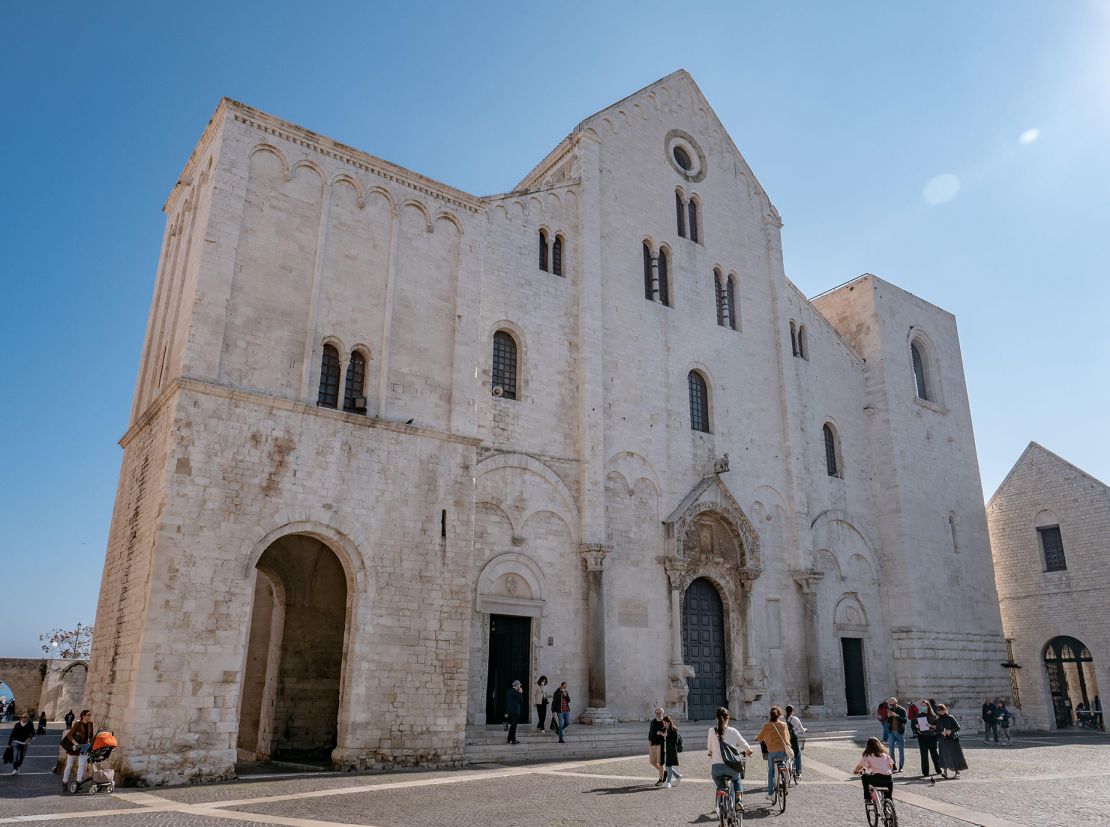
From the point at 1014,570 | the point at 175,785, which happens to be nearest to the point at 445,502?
the point at 175,785

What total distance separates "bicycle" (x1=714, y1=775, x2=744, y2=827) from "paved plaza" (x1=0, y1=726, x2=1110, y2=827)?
0.87m

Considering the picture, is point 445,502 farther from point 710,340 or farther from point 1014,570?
point 1014,570

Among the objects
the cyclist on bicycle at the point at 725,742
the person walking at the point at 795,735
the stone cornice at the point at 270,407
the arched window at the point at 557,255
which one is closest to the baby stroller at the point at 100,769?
the stone cornice at the point at 270,407

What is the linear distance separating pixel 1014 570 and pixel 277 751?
1066 inches

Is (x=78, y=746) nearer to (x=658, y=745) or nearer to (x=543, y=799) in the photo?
(x=543, y=799)

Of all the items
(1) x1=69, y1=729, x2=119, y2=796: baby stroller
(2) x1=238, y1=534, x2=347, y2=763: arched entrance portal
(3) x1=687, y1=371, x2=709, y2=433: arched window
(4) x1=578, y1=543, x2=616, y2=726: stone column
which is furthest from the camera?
(3) x1=687, y1=371, x2=709, y2=433: arched window

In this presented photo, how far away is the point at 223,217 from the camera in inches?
589

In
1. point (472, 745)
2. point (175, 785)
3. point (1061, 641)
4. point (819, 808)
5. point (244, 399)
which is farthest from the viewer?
A: point (1061, 641)

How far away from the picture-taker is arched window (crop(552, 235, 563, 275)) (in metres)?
21.6

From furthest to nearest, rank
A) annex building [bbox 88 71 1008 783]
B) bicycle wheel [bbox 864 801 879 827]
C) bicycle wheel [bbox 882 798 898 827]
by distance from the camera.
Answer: annex building [bbox 88 71 1008 783] < bicycle wheel [bbox 864 801 879 827] < bicycle wheel [bbox 882 798 898 827]

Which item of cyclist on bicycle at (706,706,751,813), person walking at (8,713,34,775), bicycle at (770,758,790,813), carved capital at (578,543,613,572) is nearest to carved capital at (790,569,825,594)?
carved capital at (578,543,613,572)

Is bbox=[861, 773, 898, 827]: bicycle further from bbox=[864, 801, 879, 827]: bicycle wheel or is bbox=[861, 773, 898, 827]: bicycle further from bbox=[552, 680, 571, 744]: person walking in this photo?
bbox=[552, 680, 571, 744]: person walking

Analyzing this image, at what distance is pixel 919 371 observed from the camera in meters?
30.9

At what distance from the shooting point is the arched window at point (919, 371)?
3049 centimetres
